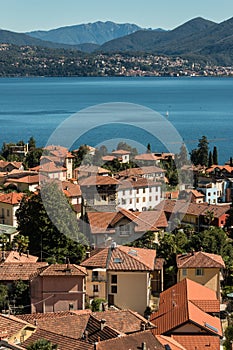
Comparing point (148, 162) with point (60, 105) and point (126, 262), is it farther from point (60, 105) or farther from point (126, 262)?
point (60, 105)

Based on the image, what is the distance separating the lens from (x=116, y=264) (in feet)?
39.0

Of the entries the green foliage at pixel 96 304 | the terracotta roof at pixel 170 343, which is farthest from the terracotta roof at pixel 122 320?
the green foliage at pixel 96 304

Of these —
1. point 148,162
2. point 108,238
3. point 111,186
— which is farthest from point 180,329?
point 148,162

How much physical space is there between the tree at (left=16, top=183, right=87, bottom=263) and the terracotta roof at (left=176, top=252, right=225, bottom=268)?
212cm

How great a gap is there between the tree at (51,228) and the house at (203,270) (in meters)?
2.17

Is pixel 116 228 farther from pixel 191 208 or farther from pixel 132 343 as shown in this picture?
pixel 132 343

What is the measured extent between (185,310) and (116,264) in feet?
7.95

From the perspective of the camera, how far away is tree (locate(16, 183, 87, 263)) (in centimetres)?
1391

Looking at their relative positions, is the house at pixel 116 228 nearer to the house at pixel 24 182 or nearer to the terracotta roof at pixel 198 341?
the terracotta roof at pixel 198 341

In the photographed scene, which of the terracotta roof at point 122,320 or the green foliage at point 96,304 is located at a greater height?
the terracotta roof at point 122,320

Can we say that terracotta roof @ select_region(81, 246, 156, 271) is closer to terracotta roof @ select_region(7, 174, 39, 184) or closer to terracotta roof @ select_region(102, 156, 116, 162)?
terracotta roof @ select_region(7, 174, 39, 184)

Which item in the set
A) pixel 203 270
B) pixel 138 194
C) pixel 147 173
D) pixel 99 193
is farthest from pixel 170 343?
pixel 147 173

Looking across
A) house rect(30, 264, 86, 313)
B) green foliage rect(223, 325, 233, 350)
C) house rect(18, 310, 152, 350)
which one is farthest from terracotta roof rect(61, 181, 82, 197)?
green foliage rect(223, 325, 233, 350)

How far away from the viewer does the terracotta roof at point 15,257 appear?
12.8 m
